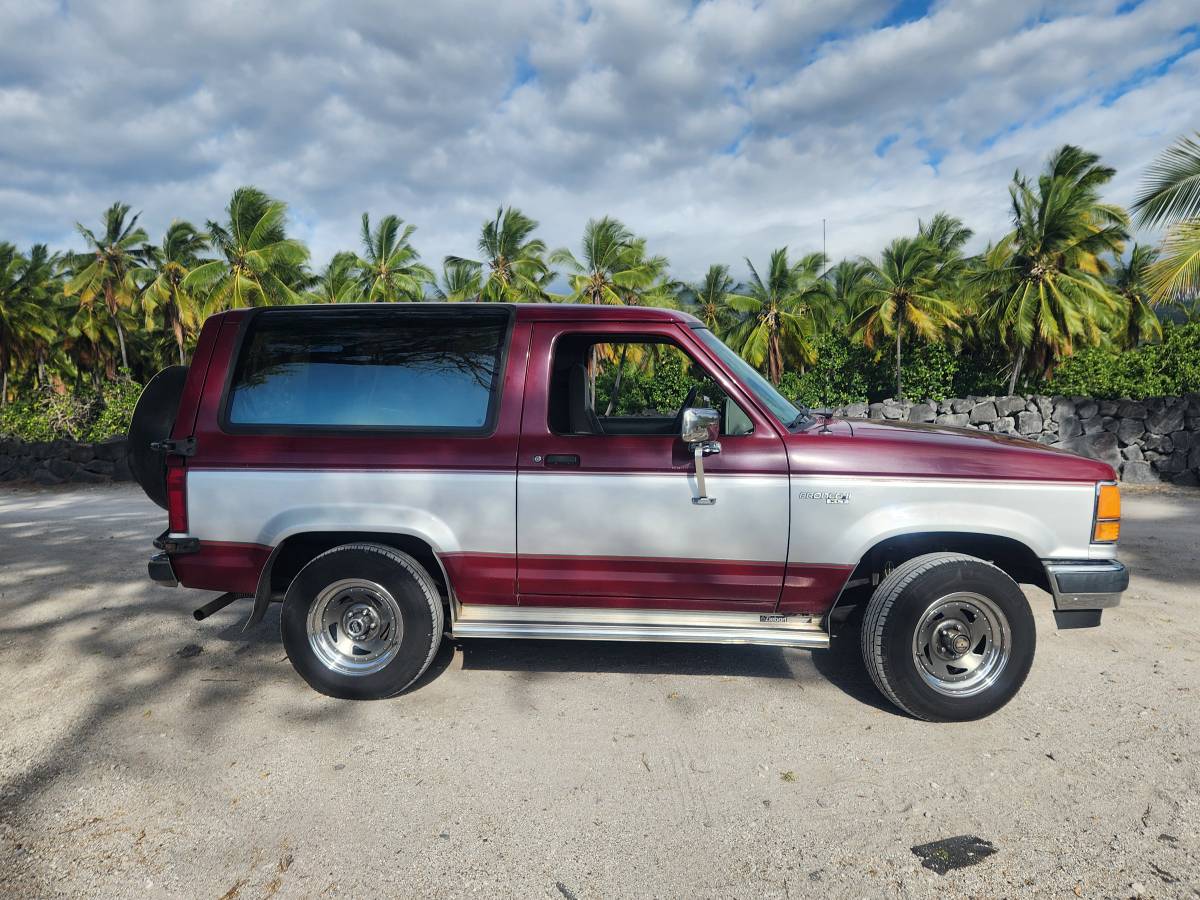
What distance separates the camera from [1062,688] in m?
3.88

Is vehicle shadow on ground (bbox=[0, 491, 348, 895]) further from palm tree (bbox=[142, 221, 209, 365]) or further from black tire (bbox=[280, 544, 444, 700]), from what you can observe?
palm tree (bbox=[142, 221, 209, 365])

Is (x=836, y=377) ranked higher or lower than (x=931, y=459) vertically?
higher

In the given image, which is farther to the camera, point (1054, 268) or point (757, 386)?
point (1054, 268)

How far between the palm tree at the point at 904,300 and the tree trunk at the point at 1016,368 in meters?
2.97

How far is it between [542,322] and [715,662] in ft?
7.39

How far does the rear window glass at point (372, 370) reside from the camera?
371 centimetres

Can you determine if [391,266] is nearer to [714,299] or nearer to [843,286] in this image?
[714,299]

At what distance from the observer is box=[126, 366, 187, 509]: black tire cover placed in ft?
13.3

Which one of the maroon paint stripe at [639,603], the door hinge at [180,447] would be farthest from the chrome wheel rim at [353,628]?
the door hinge at [180,447]

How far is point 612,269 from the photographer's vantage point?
30.8 meters

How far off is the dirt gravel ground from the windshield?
1499mm

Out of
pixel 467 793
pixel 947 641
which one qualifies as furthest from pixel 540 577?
pixel 947 641

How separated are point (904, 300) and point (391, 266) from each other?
70.1 feet

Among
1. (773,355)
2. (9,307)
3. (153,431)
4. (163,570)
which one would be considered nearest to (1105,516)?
(163,570)
